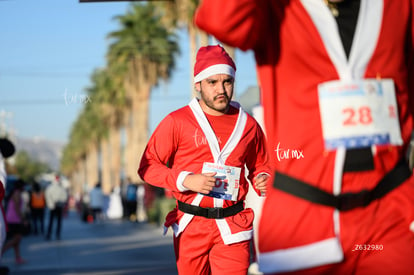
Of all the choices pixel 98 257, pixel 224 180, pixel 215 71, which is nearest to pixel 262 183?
pixel 224 180

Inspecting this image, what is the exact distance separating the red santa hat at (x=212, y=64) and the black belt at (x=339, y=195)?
8.03 ft

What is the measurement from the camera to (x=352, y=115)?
271 cm

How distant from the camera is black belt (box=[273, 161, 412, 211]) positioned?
2656 millimetres

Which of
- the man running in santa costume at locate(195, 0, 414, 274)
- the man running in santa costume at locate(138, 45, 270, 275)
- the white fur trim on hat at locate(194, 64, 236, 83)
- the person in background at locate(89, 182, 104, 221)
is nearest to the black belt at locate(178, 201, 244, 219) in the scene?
the man running in santa costume at locate(138, 45, 270, 275)

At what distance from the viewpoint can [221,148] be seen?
5.11 meters

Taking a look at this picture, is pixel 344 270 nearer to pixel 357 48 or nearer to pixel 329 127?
pixel 329 127

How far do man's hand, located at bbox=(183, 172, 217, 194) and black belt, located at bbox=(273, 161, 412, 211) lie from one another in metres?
1.84

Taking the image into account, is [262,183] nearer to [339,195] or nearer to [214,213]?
[214,213]

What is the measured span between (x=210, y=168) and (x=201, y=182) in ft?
1.50

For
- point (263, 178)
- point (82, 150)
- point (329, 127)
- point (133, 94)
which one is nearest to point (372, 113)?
point (329, 127)

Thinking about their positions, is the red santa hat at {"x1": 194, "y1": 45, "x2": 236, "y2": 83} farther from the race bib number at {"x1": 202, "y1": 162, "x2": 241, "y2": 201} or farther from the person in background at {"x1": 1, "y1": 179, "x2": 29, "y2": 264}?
the person in background at {"x1": 1, "y1": 179, "x2": 29, "y2": 264}

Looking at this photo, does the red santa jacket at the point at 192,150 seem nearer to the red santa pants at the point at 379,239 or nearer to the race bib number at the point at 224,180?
A: the race bib number at the point at 224,180

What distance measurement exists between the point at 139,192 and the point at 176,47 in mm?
8992

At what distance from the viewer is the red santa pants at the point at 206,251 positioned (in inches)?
194
